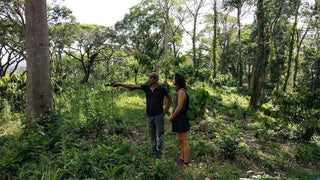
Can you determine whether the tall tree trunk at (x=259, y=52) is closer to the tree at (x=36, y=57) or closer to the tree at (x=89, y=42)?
the tree at (x=36, y=57)

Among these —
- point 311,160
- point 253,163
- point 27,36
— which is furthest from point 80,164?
point 311,160

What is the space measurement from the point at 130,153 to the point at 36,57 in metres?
2.72

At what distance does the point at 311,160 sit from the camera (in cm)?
504

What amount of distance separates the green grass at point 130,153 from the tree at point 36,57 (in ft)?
1.63

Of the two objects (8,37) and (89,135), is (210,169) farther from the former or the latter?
(8,37)

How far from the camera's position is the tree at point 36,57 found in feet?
13.8

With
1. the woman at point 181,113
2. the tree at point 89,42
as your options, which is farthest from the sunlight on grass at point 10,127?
the tree at point 89,42

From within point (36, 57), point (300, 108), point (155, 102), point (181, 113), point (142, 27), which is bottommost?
point (300, 108)

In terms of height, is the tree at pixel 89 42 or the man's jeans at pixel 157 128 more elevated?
the tree at pixel 89 42

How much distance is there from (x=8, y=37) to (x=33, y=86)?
648 inches

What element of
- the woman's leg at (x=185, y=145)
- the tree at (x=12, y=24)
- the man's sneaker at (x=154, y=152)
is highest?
the tree at (x=12, y=24)

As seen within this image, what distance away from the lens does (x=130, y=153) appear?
4.24m

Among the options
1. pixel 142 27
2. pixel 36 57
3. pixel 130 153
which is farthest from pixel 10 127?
pixel 142 27

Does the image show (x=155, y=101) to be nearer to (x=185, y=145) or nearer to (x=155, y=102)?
(x=155, y=102)
